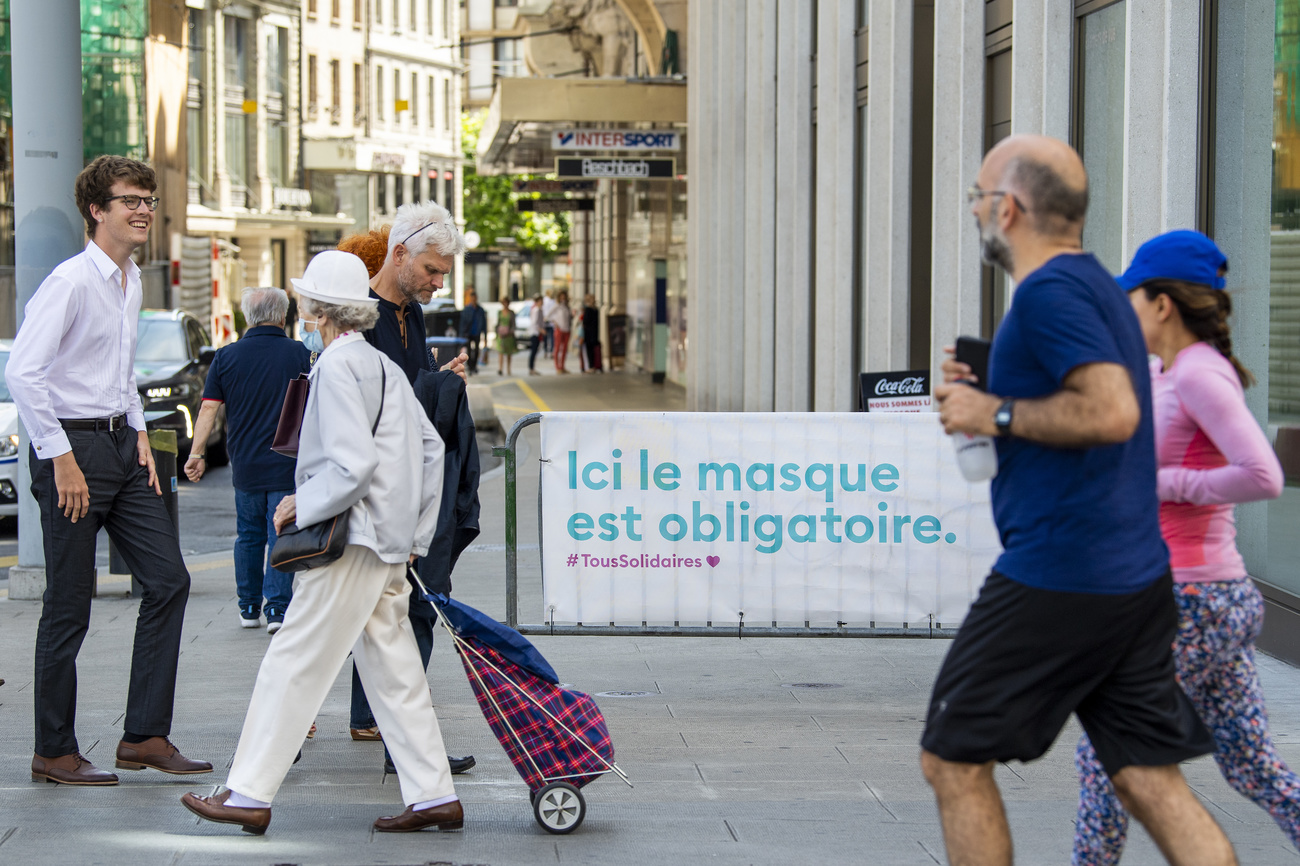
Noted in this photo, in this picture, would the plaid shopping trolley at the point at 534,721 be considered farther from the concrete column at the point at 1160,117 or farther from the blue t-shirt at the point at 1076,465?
the concrete column at the point at 1160,117

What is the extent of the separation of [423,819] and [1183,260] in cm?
263

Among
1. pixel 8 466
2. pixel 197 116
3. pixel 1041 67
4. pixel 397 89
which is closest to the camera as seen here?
pixel 1041 67

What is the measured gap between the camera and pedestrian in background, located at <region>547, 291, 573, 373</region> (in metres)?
36.1

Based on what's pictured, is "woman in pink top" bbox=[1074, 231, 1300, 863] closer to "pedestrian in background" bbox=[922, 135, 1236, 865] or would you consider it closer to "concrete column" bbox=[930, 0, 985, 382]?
"pedestrian in background" bbox=[922, 135, 1236, 865]

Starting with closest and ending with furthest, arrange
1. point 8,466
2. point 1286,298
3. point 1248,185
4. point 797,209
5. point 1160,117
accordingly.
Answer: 1. point 1286,298
2. point 1248,185
3. point 1160,117
4. point 8,466
5. point 797,209

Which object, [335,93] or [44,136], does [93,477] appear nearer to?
[44,136]

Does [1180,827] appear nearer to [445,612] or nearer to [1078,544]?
[1078,544]

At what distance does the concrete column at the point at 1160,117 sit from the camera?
297 inches

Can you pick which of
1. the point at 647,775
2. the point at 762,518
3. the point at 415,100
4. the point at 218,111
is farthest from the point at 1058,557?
the point at 415,100

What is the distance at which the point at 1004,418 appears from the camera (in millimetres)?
3082

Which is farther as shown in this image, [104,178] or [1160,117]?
[1160,117]

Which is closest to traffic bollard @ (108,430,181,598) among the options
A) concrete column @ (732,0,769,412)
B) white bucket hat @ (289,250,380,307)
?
white bucket hat @ (289,250,380,307)

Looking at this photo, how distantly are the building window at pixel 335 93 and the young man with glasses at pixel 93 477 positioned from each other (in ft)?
234

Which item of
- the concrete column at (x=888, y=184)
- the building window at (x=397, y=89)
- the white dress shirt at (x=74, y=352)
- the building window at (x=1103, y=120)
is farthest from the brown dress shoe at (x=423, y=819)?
the building window at (x=397, y=89)
